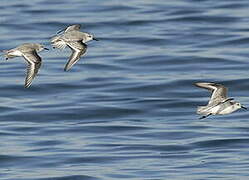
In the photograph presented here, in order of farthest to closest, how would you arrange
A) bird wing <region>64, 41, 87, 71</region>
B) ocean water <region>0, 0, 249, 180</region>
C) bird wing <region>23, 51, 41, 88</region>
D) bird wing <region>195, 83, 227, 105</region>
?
ocean water <region>0, 0, 249, 180</region> → bird wing <region>195, 83, 227, 105</region> → bird wing <region>64, 41, 87, 71</region> → bird wing <region>23, 51, 41, 88</region>

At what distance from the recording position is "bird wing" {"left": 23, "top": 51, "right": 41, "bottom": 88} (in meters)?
16.4

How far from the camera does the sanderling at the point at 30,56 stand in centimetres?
1652

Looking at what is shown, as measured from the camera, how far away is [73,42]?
56.9 feet

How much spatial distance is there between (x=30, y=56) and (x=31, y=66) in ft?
1.52

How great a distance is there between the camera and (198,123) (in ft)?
94.3

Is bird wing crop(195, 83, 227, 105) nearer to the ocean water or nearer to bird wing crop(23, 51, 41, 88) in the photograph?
bird wing crop(23, 51, 41, 88)

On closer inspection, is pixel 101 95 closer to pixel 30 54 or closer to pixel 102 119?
pixel 102 119

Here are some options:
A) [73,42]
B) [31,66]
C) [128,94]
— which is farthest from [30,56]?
[128,94]

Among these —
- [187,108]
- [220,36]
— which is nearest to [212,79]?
[187,108]

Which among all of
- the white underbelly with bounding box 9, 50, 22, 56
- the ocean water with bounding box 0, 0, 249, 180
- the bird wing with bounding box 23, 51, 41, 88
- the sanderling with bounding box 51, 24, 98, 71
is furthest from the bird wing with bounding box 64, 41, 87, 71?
the ocean water with bounding box 0, 0, 249, 180

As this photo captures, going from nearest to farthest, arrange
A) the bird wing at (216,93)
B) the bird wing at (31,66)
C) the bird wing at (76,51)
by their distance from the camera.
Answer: the bird wing at (31,66) < the bird wing at (76,51) < the bird wing at (216,93)

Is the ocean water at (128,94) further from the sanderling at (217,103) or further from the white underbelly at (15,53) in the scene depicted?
the white underbelly at (15,53)

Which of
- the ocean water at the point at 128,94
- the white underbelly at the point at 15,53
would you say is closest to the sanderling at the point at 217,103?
the white underbelly at the point at 15,53

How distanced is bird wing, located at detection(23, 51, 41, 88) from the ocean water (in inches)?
223
